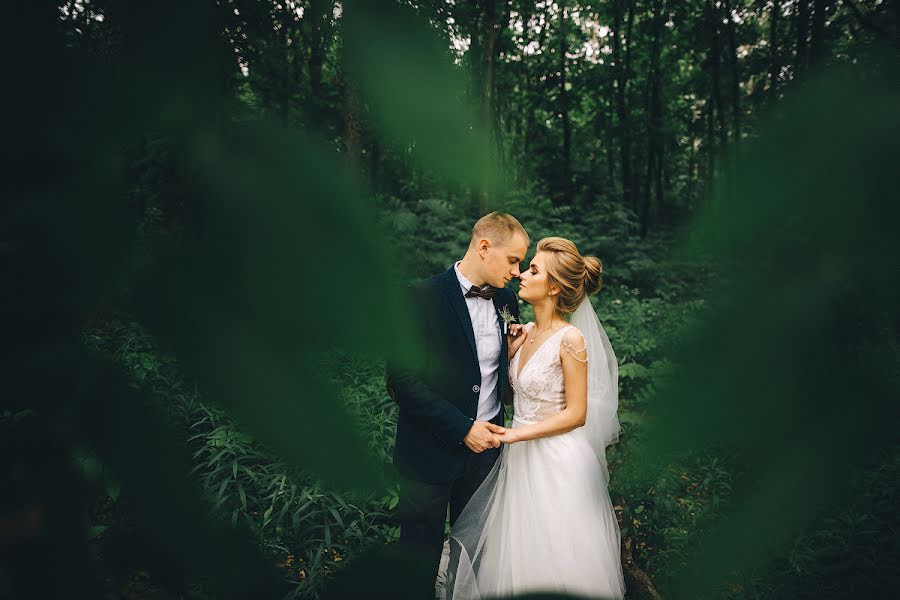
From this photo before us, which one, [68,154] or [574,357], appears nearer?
[68,154]

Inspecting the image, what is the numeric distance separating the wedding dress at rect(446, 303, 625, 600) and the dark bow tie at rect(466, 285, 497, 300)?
1.79 ft

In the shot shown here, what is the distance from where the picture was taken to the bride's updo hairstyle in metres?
2.56

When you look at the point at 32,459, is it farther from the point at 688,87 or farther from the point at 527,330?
the point at 527,330

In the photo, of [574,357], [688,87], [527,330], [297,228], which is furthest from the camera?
[527,330]

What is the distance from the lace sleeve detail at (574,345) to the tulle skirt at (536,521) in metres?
0.49

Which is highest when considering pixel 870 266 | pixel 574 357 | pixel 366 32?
pixel 366 32

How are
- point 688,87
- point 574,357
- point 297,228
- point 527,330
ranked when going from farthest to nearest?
point 527,330
point 574,357
point 688,87
point 297,228

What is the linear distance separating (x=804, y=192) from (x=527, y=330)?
9.15 ft

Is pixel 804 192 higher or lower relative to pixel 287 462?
higher

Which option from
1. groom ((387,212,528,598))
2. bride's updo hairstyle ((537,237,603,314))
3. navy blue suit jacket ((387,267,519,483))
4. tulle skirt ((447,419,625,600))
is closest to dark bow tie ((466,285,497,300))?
groom ((387,212,528,598))

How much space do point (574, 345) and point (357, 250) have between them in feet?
8.12

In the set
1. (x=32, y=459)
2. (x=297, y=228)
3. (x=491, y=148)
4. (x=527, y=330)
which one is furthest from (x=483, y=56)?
(x=527, y=330)

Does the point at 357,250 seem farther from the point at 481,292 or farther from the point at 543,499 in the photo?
the point at 543,499

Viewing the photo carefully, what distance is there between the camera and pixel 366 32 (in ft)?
0.98
